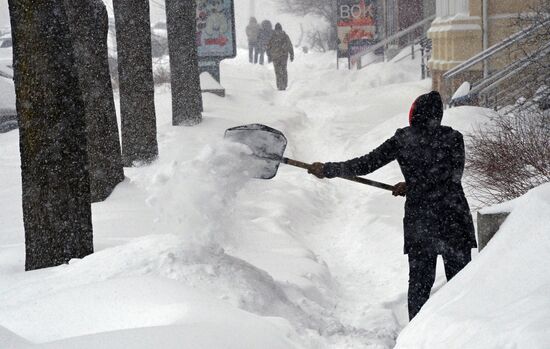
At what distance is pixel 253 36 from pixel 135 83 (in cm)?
2644

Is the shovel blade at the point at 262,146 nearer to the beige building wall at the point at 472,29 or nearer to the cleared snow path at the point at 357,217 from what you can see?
the cleared snow path at the point at 357,217

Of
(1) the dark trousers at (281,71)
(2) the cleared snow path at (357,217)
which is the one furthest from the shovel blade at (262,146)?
(1) the dark trousers at (281,71)

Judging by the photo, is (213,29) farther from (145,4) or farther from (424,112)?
(424,112)

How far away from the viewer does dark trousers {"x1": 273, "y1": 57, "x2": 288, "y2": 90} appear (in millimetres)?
23733

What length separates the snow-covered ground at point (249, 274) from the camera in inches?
130

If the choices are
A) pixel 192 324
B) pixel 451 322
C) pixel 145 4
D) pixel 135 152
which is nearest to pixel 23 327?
pixel 192 324

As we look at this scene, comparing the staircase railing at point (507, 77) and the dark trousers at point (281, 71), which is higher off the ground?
the staircase railing at point (507, 77)

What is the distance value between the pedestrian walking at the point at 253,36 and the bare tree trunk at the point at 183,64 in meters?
21.7

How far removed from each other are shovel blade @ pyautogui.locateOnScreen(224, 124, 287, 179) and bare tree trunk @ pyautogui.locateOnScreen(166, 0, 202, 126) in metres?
8.53

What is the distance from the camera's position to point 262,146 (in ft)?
19.5

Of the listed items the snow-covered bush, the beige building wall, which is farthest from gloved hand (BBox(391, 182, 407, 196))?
the beige building wall

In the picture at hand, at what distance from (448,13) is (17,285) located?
1338cm

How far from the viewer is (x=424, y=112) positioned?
16.2 ft

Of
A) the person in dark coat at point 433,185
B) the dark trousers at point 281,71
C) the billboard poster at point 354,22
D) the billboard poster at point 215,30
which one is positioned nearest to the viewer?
the person in dark coat at point 433,185
